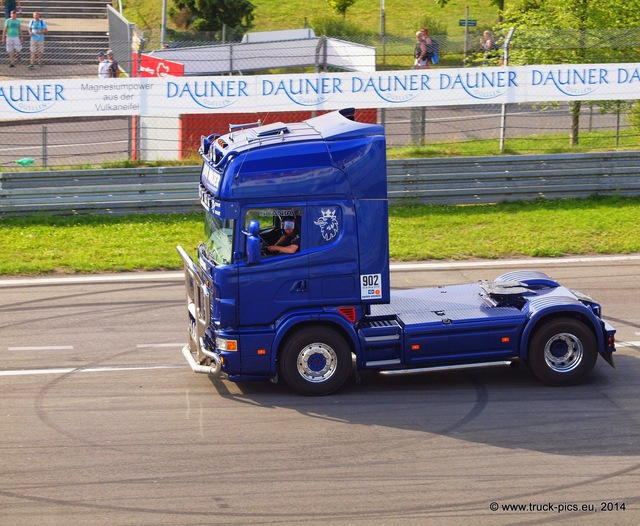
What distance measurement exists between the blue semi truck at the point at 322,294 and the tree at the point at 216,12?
89.6 ft

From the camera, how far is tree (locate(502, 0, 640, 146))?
21.6 m

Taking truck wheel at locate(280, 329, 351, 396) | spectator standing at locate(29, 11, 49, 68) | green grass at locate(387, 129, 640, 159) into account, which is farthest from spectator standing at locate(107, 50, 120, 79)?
truck wheel at locate(280, 329, 351, 396)

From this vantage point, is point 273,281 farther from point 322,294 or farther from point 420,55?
point 420,55

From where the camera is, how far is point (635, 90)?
792 inches

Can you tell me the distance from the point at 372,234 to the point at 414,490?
3023mm

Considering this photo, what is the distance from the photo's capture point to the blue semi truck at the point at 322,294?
33.1 ft

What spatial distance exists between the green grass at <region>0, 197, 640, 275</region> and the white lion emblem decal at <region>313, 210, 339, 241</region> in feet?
21.1

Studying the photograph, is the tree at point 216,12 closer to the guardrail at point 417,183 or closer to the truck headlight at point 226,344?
the guardrail at point 417,183

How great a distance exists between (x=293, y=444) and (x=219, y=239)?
245 cm

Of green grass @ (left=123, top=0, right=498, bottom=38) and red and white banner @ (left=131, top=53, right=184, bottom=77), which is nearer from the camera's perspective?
red and white banner @ (left=131, top=53, right=184, bottom=77)

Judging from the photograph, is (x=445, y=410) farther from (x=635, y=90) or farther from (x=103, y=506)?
(x=635, y=90)

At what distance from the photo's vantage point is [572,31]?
21578 millimetres

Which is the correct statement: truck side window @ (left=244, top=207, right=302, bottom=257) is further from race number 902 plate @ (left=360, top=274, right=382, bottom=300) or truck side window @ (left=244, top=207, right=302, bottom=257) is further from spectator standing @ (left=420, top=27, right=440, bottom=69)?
spectator standing @ (left=420, top=27, right=440, bottom=69)

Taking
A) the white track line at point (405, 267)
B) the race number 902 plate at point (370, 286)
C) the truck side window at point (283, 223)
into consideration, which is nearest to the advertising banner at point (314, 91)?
the white track line at point (405, 267)
